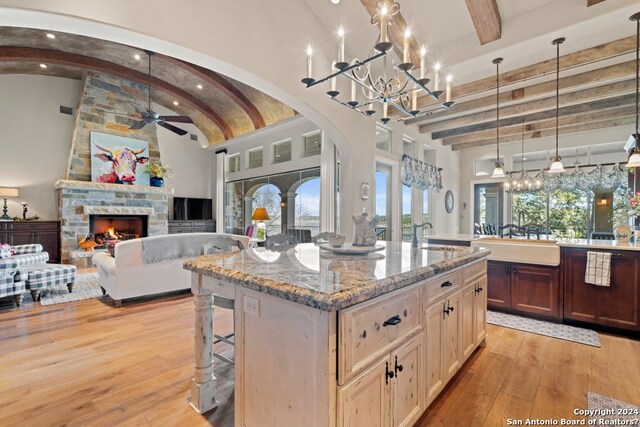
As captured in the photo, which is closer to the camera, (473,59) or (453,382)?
(453,382)

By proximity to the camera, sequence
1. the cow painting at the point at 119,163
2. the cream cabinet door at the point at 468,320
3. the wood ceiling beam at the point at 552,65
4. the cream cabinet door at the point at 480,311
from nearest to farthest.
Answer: the cream cabinet door at the point at 468,320 → the cream cabinet door at the point at 480,311 → the wood ceiling beam at the point at 552,65 → the cow painting at the point at 119,163

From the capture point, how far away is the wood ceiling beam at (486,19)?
3260 millimetres

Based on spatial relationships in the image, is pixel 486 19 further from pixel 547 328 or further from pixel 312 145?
pixel 312 145

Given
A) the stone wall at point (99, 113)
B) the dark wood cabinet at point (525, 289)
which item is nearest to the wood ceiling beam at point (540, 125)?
the dark wood cabinet at point (525, 289)

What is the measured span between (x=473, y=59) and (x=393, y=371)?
13.3 feet

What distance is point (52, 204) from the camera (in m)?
7.14

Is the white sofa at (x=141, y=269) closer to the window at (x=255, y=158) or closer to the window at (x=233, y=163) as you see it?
the window at (x=255, y=158)

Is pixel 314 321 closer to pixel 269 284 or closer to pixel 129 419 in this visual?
pixel 269 284

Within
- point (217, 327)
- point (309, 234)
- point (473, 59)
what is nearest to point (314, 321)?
point (217, 327)

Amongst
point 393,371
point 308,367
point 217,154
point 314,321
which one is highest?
point 217,154

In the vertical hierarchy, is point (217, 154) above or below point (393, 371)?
above

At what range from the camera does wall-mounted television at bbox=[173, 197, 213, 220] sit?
900 centimetres

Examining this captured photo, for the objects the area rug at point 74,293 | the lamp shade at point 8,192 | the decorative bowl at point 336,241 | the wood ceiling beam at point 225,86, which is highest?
the wood ceiling beam at point 225,86

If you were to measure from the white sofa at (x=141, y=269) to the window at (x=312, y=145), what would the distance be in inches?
117
